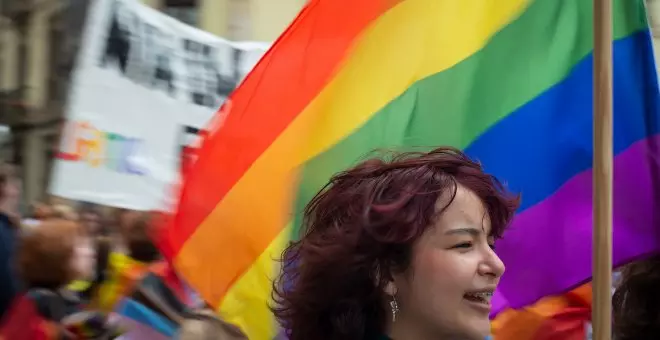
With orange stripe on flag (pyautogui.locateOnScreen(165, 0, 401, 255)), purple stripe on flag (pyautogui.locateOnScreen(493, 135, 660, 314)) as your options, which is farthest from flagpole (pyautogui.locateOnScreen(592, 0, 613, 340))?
orange stripe on flag (pyautogui.locateOnScreen(165, 0, 401, 255))

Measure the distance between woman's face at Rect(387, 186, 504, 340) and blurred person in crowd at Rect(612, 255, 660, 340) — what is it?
2.68 feet

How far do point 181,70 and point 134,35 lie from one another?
292 mm

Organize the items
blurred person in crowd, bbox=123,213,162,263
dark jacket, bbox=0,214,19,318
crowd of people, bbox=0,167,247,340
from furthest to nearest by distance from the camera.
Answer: blurred person in crowd, bbox=123,213,162,263 → dark jacket, bbox=0,214,19,318 → crowd of people, bbox=0,167,247,340

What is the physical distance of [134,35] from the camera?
487 cm

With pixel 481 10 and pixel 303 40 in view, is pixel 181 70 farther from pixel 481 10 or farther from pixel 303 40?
pixel 481 10

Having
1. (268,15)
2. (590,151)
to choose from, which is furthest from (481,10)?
(268,15)

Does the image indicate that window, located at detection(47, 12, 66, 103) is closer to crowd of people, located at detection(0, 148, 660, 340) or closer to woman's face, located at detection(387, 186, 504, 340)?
crowd of people, located at detection(0, 148, 660, 340)

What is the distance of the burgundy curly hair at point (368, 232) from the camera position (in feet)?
6.63

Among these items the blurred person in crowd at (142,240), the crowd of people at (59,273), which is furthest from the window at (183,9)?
A: the blurred person in crowd at (142,240)

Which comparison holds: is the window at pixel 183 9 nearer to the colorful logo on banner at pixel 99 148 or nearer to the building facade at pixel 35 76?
the building facade at pixel 35 76

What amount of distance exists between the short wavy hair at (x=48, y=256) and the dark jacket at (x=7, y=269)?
24cm

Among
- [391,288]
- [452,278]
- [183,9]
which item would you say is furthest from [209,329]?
[183,9]

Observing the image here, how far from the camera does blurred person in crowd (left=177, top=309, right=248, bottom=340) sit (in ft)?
9.04

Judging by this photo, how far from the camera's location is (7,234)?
13.6ft
